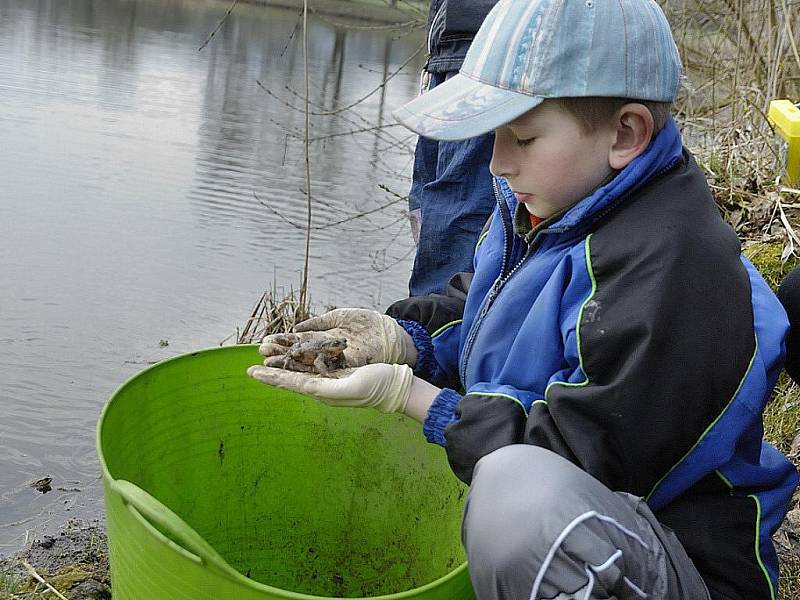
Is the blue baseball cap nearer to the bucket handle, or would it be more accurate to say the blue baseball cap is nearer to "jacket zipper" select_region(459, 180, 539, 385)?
"jacket zipper" select_region(459, 180, 539, 385)

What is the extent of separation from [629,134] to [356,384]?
53cm

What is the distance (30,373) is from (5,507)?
721mm

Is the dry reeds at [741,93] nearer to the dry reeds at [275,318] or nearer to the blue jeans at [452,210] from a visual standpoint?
the blue jeans at [452,210]

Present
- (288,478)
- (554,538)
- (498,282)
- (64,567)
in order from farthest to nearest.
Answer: (64,567), (288,478), (498,282), (554,538)

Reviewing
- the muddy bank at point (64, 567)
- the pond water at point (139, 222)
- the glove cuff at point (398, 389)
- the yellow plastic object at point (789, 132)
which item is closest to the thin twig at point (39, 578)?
the muddy bank at point (64, 567)

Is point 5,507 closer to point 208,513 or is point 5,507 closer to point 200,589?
point 208,513

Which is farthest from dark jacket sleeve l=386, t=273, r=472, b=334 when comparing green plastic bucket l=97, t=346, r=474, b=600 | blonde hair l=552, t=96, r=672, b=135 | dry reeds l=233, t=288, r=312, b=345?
dry reeds l=233, t=288, r=312, b=345

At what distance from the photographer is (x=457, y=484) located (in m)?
1.75

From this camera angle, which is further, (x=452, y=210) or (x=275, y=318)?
(x=275, y=318)

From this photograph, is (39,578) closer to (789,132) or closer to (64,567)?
(64,567)

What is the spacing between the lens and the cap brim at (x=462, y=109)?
4.51ft

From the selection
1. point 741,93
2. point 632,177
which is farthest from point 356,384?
point 741,93

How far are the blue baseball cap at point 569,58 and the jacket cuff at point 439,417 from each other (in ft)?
1.27

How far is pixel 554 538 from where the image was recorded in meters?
1.13
